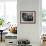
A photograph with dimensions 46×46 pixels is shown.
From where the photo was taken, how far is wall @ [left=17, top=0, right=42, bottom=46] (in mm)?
5141

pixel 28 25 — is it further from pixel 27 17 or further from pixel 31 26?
pixel 27 17

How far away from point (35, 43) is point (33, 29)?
527mm

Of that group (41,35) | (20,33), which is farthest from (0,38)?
(41,35)

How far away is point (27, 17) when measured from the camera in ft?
17.1

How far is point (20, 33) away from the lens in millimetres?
5238

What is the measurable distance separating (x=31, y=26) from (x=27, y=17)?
0.37 meters

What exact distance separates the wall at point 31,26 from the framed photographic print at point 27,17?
0.11m

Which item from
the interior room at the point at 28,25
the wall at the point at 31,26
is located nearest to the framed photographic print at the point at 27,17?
the interior room at the point at 28,25

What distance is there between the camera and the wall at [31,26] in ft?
16.9

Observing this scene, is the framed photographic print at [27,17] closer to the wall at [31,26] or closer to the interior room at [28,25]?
the interior room at [28,25]

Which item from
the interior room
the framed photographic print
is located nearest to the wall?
the interior room

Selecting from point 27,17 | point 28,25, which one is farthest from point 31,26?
point 27,17

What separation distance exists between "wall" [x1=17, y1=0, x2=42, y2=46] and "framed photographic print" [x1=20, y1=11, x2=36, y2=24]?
0.11m

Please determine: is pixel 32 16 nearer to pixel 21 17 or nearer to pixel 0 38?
pixel 21 17
